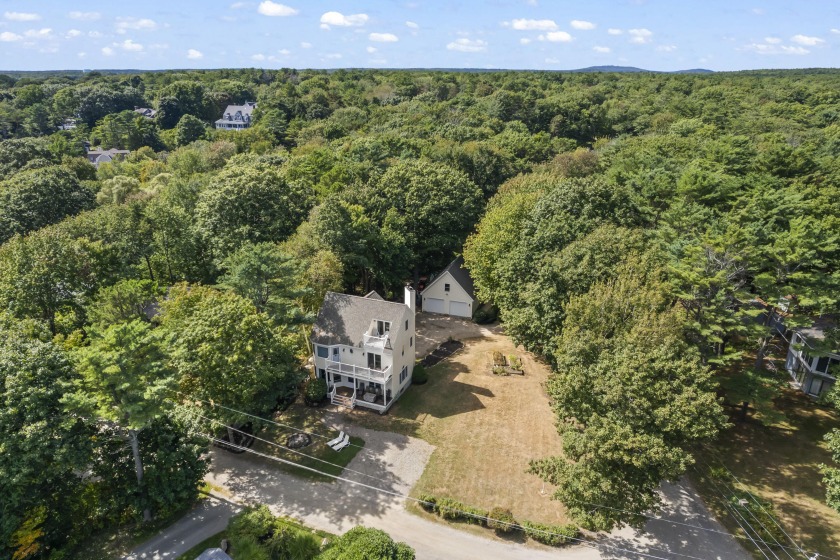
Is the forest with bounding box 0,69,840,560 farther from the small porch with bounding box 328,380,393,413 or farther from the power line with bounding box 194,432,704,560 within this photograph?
the small porch with bounding box 328,380,393,413

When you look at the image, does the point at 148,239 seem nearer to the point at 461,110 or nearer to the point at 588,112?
the point at 461,110

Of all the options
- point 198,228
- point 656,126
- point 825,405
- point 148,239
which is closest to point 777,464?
point 825,405

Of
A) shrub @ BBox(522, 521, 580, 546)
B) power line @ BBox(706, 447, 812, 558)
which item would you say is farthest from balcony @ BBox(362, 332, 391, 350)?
power line @ BBox(706, 447, 812, 558)

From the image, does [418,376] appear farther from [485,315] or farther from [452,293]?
[452,293]

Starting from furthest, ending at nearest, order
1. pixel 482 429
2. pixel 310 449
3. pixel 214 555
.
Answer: pixel 482 429 → pixel 310 449 → pixel 214 555

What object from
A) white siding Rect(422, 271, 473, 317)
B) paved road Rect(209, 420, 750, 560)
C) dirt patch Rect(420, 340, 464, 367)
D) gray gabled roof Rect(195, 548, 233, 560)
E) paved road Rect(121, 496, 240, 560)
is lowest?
paved road Rect(121, 496, 240, 560)

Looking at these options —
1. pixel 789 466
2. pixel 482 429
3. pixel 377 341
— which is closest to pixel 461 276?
pixel 377 341
